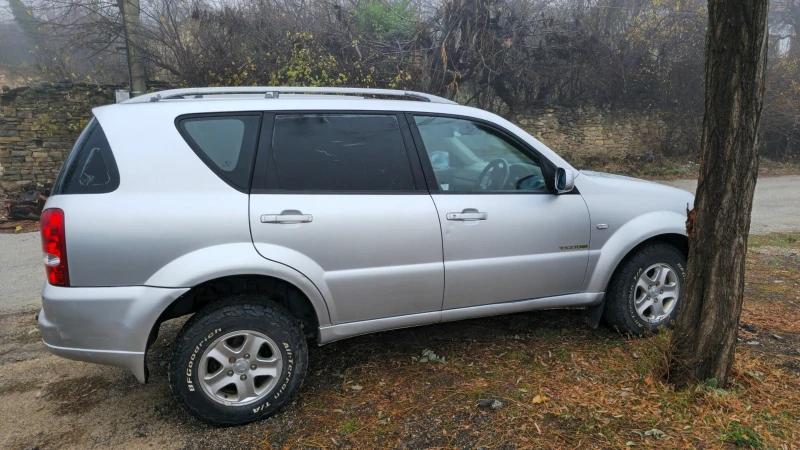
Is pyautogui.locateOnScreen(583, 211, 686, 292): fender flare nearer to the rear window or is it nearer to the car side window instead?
the car side window

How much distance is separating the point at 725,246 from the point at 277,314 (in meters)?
2.42

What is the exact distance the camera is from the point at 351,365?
3.66 meters

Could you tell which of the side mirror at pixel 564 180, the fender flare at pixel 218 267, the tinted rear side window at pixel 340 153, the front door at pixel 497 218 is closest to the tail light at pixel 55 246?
the fender flare at pixel 218 267

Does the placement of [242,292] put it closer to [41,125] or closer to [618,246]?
[618,246]

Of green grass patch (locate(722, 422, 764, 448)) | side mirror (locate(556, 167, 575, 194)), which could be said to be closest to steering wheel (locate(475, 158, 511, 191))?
side mirror (locate(556, 167, 575, 194))

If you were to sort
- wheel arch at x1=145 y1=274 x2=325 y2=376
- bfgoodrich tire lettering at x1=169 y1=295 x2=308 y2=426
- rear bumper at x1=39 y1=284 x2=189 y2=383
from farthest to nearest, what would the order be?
wheel arch at x1=145 y1=274 x2=325 y2=376
bfgoodrich tire lettering at x1=169 y1=295 x2=308 y2=426
rear bumper at x1=39 y1=284 x2=189 y2=383

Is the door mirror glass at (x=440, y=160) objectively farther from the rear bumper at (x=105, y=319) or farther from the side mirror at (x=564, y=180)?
the rear bumper at (x=105, y=319)

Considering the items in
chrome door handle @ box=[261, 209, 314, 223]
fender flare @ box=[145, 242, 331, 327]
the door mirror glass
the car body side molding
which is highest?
the door mirror glass

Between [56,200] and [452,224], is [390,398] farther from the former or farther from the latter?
[56,200]

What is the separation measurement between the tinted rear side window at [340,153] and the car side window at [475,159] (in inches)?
9.0

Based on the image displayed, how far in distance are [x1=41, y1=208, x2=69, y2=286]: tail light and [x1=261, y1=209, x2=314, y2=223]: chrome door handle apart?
3.18ft

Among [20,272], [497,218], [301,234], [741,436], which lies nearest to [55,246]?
[301,234]

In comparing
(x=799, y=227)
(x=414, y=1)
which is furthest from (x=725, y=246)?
(x=414, y=1)

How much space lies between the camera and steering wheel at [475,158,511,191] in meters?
3.57
